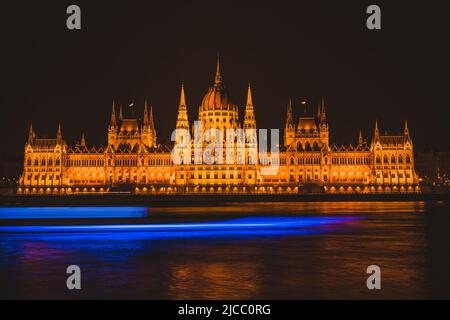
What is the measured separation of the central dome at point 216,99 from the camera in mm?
135875

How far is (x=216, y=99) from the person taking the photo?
136500 mm

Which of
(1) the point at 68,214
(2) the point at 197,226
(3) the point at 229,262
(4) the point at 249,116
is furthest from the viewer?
(4) the point at 249,116

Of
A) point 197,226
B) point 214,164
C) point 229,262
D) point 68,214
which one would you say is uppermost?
point 214,164

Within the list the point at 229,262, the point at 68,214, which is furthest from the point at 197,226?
the point at 68,214

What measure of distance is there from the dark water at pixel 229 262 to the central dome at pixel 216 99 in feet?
322

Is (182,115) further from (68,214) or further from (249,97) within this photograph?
(68,214)

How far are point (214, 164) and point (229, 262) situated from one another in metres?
99.7

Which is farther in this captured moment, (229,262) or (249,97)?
(249,97)

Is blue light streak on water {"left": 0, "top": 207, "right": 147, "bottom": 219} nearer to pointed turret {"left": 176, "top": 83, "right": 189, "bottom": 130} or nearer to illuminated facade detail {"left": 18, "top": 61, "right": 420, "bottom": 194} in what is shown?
illuminated facade detail {"left": 18, "top": 61, "right": 420, "bottom": 194}

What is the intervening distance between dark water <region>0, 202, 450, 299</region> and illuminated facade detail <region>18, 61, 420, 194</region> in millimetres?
82237

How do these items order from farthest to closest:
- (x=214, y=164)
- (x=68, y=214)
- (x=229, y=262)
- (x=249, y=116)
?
(x=249, y=116), (x=214, y=164), (x=68, y=214), (x=229, y=262)

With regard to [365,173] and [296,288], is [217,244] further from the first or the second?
[365,173]
